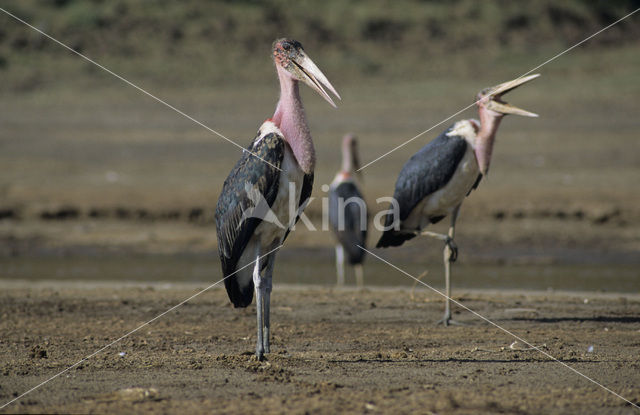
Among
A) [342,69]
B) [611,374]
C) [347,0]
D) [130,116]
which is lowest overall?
[611,374]

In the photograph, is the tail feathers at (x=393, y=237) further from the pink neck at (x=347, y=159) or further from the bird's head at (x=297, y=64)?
the pink neck at (x=347, y=159)

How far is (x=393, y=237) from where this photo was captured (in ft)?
27.1

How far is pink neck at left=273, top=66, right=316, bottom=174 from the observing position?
558 cm

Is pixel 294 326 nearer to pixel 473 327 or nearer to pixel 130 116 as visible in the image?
pixel 473 327

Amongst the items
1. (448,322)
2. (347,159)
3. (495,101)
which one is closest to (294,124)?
(448,322)

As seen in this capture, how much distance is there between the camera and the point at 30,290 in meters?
9.23

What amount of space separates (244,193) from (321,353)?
1.29 metres

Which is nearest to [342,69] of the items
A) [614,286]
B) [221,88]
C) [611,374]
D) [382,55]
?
[382,55]

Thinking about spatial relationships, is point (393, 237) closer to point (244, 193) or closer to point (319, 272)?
point (244, 193)

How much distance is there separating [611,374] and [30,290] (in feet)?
19.7

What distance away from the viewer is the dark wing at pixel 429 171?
769 cm

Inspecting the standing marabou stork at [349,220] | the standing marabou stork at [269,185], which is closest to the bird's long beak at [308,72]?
the standing marabou stork at [269,185]

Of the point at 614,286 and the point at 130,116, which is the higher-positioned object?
the point at 130,116

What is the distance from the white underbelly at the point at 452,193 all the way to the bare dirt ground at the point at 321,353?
2.77 feet
